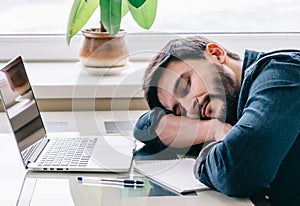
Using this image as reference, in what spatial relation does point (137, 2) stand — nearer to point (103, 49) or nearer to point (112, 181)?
point (103, 49)

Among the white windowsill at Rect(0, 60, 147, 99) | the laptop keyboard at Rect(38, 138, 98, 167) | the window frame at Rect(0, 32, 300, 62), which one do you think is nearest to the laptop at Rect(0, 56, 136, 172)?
the laptop keyboard at Rect(38, 138, 98, 167)

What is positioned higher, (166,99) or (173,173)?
Answer: (166,99)

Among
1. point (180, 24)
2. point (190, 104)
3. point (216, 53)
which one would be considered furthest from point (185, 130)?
point (180, 24)

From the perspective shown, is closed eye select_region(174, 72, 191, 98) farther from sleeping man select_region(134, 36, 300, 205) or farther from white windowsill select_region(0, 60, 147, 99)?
white windowsill select_region(0, 60, 147, 99)

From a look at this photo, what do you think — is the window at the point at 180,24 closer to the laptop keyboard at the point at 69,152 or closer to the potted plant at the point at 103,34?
the potted plant at the point at 103,34

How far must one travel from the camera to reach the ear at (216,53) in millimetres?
1331

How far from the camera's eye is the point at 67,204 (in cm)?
108

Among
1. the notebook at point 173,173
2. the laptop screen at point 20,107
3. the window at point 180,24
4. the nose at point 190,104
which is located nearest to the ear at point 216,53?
the nose at point 190,104

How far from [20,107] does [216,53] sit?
48 cm

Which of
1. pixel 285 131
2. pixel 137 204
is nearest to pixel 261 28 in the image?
pixel 285 131

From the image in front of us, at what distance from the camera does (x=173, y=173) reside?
4.00 feet

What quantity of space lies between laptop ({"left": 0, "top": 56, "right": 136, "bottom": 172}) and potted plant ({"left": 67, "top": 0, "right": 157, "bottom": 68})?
0.31 metres

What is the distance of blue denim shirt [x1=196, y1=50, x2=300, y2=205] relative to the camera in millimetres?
1082

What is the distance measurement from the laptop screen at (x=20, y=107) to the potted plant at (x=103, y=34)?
303mm
